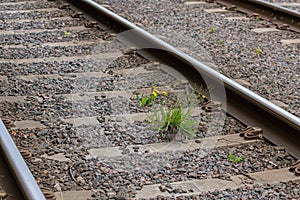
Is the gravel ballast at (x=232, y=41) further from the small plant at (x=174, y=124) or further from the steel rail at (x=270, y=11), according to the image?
the small plant at (x=174, y=124)

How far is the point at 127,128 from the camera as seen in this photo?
14.2ft

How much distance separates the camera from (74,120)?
14.6ft

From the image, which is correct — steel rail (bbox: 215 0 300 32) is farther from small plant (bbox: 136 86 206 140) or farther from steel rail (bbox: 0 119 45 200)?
steel rail (bbox: 0 119 45 200)

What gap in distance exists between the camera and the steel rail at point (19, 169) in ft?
10.5

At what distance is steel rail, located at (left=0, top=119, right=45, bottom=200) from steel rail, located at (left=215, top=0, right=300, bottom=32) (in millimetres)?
4242

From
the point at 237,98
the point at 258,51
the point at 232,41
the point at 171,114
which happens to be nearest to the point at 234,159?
the point at 171,114

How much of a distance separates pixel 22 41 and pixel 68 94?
182 cm

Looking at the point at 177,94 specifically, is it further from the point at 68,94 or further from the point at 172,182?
the point at 172,182

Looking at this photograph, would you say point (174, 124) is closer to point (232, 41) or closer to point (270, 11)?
point (232, 41)

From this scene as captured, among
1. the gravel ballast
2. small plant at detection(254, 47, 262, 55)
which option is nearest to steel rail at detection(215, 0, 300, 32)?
the gravel ballast

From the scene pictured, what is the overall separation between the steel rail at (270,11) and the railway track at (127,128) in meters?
2.00

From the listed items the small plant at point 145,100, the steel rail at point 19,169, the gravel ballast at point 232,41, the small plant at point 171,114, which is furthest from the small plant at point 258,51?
the steel rail at point 19,169

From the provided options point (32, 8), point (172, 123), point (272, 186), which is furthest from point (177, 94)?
point (32, 8)

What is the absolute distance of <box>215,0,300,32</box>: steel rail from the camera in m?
7.21
